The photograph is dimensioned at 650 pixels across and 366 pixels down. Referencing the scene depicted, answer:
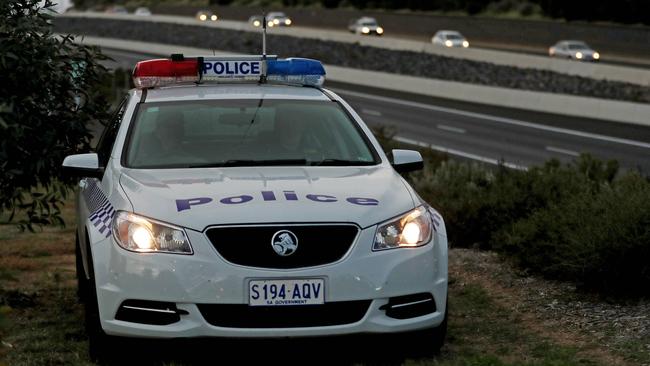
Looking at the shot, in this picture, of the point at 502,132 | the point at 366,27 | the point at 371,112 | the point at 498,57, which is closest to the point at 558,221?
the point at 502,132

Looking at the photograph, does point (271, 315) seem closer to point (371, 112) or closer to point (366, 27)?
point (371, 112)

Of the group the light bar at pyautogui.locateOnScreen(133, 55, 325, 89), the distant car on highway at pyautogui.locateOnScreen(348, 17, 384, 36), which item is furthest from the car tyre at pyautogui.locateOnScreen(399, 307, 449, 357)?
the distant car on highway at pyautogui.locateOnScreen(348, 17, 384, 36)

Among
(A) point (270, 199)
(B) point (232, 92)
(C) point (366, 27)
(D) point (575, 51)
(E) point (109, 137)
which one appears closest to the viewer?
(A) point (270, 199)

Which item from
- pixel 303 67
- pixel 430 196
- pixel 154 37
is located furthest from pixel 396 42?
pixel 303 67

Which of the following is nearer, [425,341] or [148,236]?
[148,236]

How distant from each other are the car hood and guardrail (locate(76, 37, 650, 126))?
27.4 metres

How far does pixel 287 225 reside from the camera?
6.44 m

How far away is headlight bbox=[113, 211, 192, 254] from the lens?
6.44m

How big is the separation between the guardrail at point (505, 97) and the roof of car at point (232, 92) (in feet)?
85.6

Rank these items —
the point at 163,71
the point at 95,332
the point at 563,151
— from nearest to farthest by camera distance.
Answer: the point at 95,332
the point at 163,71
the point at 563,151

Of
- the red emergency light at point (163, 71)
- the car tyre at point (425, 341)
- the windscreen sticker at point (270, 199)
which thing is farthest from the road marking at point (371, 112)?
the windscreen sticker at point (270, 199)

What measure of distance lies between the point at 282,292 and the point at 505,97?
35217mm

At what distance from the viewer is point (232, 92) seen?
835 cm

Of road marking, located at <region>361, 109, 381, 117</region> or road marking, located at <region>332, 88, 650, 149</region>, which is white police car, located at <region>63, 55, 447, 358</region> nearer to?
road marking, located at <region>332, 88, 650, 149</region>
